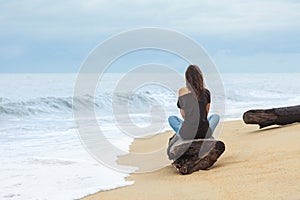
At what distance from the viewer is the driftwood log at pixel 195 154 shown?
531 centimetres

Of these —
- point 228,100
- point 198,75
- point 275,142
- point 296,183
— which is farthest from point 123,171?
point 228,100

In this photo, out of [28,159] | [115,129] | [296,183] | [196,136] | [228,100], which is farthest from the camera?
[228,100]

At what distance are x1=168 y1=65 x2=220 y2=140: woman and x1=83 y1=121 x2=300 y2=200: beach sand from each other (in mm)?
473

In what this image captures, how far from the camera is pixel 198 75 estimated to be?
5.74m

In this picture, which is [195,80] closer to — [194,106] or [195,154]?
[194,106]

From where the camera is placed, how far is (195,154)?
5.36 m

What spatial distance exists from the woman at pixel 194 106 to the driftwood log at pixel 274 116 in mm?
1718

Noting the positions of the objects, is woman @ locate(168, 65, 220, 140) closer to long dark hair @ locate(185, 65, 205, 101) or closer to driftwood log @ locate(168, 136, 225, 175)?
long dark hair @ locate(185, 65, 205, 101)

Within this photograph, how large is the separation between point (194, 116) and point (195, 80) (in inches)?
18.3

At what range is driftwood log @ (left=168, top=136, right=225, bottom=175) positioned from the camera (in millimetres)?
5309

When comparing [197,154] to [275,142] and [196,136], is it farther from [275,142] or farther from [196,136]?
[275,142]

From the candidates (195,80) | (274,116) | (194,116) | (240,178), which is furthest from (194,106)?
(274,116)

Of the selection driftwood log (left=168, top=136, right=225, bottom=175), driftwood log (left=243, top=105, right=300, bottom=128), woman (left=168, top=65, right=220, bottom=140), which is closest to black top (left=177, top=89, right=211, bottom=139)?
woman (left=168, top=65, right=220, bottom=140)

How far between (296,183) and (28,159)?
168 inches
